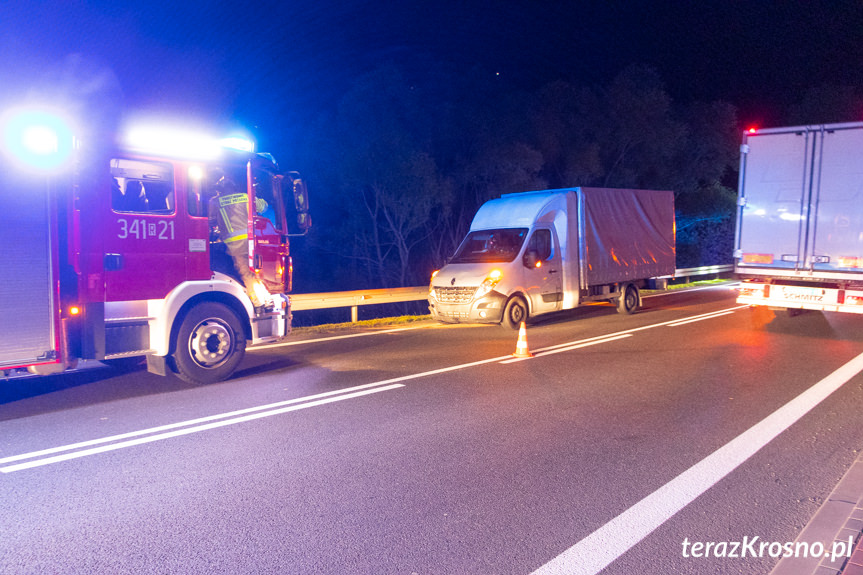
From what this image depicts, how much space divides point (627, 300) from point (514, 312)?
4165 mm

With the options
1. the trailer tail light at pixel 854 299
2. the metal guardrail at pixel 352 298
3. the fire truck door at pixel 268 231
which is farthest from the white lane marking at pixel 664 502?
the metal guardrail at pixel 352 298

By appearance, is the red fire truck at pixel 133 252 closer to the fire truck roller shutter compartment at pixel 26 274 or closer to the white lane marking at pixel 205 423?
the fire truck roller shutter compartment at pixel 26 274

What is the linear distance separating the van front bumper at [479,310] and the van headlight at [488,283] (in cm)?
8

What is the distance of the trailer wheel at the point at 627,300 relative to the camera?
15.3 metres

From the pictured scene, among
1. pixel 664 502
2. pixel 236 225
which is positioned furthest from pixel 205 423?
pixel 664 502

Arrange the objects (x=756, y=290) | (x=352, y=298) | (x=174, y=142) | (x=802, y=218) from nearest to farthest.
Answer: (x=174, y=142) → (x=802, y=218) → (x=756, y=290) → (x=352, y=298)

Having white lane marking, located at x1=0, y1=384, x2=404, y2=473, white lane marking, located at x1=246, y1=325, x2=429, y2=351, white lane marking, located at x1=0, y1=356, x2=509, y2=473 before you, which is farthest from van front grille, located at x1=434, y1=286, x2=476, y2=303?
white lane marking, located at x1=0, y1=384, x2=404, y2=473

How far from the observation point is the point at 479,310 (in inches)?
480

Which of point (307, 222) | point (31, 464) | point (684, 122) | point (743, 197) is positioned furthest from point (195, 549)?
point (684, 122)

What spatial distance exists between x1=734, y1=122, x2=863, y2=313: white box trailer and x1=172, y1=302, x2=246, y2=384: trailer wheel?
9742 millimetres

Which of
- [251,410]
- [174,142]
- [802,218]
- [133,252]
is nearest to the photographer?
[251,410]

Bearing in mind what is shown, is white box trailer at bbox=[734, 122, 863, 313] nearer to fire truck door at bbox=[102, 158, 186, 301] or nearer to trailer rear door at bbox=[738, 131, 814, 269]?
trailer rear door at bbox=[738, 131, 814, 269]

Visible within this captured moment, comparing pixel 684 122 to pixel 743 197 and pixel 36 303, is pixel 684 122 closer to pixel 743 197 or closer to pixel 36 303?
pixel 743 197

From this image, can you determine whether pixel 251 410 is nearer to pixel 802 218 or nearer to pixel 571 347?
pixel 571 347
